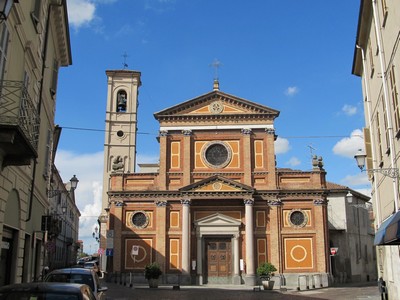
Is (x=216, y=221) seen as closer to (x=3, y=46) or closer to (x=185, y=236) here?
(x=185, y=236)

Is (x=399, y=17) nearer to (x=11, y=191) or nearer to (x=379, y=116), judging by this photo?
(x=379, y=116)

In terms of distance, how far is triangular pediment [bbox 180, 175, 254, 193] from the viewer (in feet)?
107

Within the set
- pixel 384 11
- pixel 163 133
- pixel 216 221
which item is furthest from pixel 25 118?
pixel 163 133

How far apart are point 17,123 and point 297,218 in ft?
87.2

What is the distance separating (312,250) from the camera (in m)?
31.8

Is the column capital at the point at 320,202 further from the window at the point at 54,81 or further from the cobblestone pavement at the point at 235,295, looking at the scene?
the window at the point at 54,81

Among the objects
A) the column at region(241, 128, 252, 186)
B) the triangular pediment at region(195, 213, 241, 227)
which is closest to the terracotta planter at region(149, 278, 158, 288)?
the triangular pediment at region(195, 213, 241, 227)

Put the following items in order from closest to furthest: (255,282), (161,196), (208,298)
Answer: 1. (208,298)
2. (255,282)
3. (161,196)

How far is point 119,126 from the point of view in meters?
48.6

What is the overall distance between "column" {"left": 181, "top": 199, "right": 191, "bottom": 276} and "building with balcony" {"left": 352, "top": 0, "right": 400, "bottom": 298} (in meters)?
15.7

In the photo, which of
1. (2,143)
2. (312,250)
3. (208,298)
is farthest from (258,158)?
(2,143)

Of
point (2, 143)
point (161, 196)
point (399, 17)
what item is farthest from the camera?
point (161, 196)

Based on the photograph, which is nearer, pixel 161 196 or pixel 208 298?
pixel 208 298

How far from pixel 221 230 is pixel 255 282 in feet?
13.9
